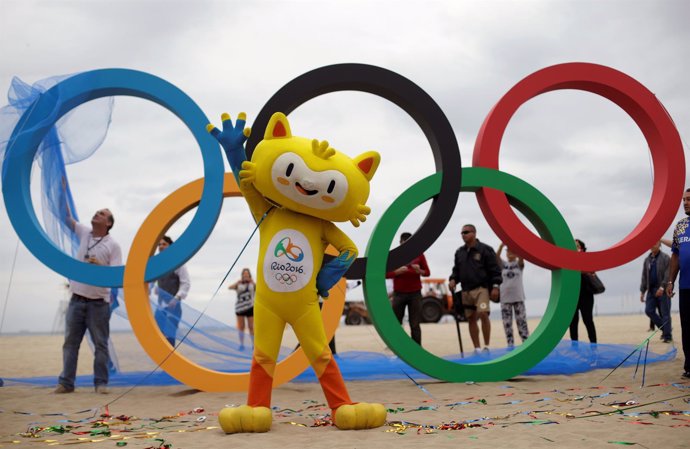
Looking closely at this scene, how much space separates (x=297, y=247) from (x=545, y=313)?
11.6 ft

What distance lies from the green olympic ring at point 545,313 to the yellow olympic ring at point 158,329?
437 mm

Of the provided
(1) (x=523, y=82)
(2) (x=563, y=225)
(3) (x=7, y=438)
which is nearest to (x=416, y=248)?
(2) (x=563, y=225)

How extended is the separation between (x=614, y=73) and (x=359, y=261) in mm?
3487

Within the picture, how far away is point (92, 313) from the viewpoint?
679 cm

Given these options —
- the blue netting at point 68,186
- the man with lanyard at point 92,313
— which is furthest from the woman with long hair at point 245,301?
the man with lanyard at point 92,313

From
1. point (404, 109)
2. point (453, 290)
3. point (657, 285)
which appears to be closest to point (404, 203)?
point (404, 109)

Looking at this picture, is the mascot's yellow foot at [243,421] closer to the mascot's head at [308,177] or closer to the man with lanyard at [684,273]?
the mascot's head at [308,177]

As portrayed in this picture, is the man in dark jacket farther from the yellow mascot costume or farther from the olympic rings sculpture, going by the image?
the yellow mascot costume

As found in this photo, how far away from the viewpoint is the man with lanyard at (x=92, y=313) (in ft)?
22.2

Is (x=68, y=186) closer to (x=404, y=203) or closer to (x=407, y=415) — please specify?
(x=404, y=203)

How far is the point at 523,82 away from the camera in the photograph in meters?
7.05

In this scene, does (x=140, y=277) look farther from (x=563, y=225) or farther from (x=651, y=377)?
(x=651, y=377)

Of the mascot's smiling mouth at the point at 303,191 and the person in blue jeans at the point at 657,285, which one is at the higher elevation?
the mascot's smiling mouth at the point at 303,191

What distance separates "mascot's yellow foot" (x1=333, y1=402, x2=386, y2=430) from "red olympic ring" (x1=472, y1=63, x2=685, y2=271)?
290 cm
